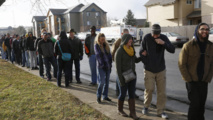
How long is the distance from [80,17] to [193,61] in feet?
213

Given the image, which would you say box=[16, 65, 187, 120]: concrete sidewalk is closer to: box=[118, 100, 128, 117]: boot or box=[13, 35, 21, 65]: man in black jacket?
box=[118, 100, 128, 117]: boot

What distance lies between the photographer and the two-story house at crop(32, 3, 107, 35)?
64.9 m

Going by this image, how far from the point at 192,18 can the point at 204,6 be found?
19.6ft

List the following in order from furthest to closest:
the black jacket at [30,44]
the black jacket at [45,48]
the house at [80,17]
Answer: the house at [80,17]
the black jacket at [30,44]
the black jacket at [45,48]

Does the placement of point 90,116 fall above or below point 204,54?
below

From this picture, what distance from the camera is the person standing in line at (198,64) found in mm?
3457

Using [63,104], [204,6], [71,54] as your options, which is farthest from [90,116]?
[204,6]

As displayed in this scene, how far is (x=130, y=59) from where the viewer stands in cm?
423

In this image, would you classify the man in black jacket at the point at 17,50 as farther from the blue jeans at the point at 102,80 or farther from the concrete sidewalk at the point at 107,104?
the blue jeans at the point at 102,80

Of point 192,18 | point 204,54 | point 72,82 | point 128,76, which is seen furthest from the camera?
point 192,18

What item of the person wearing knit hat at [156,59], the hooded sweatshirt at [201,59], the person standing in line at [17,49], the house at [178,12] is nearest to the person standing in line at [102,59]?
the person wearing knit hat at [156,59]

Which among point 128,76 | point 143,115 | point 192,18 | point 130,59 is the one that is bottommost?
point 143,115

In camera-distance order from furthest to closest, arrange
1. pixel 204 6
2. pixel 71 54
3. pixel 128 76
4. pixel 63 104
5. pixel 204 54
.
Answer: pixel 204 6 → pixel 71 54 → pixel 63 104 → pixel 128 76 → pixel 204 54

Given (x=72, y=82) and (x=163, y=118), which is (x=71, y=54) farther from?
(x=163, y=118)
